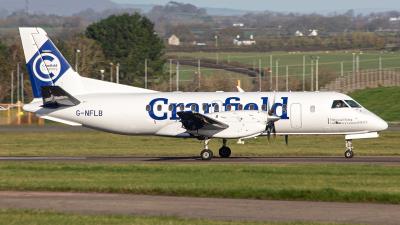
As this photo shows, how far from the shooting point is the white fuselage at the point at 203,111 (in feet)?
129

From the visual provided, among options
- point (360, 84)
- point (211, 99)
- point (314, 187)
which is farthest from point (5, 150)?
point (360, 84)

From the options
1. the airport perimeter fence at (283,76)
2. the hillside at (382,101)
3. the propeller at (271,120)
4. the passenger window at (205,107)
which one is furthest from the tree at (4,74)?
the propeller at (271,120)

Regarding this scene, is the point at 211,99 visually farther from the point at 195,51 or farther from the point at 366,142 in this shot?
the point at 195,51

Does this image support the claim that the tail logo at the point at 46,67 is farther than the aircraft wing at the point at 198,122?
Yes

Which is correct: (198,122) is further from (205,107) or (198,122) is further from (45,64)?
(45,64)

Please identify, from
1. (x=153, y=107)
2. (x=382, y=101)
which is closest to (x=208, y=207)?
(x=153, y=107)

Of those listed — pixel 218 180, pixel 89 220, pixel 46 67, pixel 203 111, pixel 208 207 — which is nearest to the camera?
pixel 89 220

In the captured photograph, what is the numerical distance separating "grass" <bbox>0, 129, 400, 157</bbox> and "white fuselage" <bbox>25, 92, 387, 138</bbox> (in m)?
3.07

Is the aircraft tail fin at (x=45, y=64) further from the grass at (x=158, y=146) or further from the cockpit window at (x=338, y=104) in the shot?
the cockpit window at (x=338, y=104)

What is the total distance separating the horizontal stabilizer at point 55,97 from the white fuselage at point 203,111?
269mm

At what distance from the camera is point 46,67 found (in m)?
41.6

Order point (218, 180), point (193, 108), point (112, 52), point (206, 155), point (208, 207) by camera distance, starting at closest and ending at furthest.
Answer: point (208, 207)
point (218, 180)
point (206, 155)
point (193, 108)
point (112, 52)

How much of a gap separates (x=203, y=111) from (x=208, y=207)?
15.7 meters

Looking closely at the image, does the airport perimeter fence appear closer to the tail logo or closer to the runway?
the tail logo
